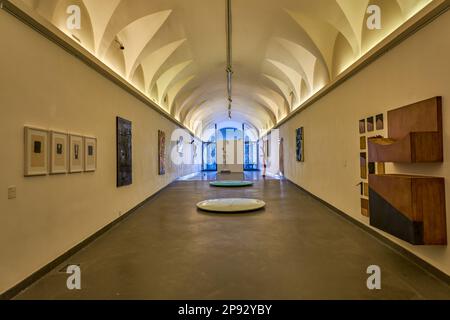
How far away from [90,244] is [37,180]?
165 centimetres

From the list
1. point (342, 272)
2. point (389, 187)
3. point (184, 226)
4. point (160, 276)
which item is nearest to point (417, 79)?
point (389, 187)

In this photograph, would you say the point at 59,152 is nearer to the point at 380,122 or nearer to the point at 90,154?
the point at 90,154

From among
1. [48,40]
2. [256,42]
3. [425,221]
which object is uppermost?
[256,42]

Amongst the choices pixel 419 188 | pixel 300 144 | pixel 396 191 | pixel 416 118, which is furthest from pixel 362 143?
pixel 300 144

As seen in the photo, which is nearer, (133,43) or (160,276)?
(160,276)

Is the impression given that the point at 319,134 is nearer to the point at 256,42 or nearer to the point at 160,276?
the point at 256,42

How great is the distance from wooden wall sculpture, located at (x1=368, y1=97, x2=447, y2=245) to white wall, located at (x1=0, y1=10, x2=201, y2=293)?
430cm

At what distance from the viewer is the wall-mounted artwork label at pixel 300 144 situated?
33.4 feet

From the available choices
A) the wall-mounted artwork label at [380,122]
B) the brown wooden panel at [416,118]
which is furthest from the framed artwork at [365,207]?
the brown wooden panel at [416,118]

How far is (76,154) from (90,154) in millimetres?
477

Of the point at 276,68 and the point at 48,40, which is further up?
the point at 276,68

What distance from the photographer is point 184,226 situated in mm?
5613

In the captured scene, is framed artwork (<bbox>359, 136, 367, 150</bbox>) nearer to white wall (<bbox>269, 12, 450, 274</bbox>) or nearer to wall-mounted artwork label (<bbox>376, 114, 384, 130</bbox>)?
white wall (<bbox>269, 12, 450, 274</bbox>)

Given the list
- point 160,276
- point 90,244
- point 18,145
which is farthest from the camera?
point 90,244
